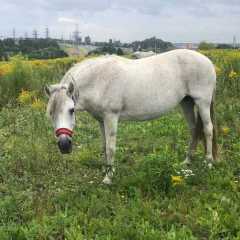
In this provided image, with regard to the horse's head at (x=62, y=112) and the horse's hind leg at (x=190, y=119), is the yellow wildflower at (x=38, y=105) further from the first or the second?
the horse's head at (x=62, y=112)

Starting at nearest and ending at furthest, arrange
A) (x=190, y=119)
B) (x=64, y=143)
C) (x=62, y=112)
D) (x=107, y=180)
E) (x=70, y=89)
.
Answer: (x=64, y=143) < (x=62, y=112) < (x=70, y=89) < (x=107, y=180) < (x=190, y=119)

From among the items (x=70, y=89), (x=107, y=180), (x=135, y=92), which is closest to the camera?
(x=70, y=89)

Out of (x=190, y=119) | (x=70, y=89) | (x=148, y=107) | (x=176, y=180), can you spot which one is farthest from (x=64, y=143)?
(x=190, y=119)

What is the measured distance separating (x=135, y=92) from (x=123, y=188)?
1354 mm

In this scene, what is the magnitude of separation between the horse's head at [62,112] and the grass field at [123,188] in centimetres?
76

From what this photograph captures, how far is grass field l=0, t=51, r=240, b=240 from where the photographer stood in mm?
5027

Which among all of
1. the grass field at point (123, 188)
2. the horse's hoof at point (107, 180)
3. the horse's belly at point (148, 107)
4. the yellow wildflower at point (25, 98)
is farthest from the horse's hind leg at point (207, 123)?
the yellow wildflower at point (25, 98)

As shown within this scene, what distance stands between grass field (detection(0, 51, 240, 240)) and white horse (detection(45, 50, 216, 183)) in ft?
1.75

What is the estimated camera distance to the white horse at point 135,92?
6.14m

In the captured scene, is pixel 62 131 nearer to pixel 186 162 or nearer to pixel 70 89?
pixel 70 89

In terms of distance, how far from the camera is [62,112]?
5.76 metres

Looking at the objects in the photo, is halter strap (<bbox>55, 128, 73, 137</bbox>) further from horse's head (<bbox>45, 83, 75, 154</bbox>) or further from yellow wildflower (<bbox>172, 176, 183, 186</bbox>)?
yellow wildflower (<bbox>172, 176, 183, 186</bbox>)

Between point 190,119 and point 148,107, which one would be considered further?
point 190,119

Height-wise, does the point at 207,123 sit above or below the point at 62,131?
below
